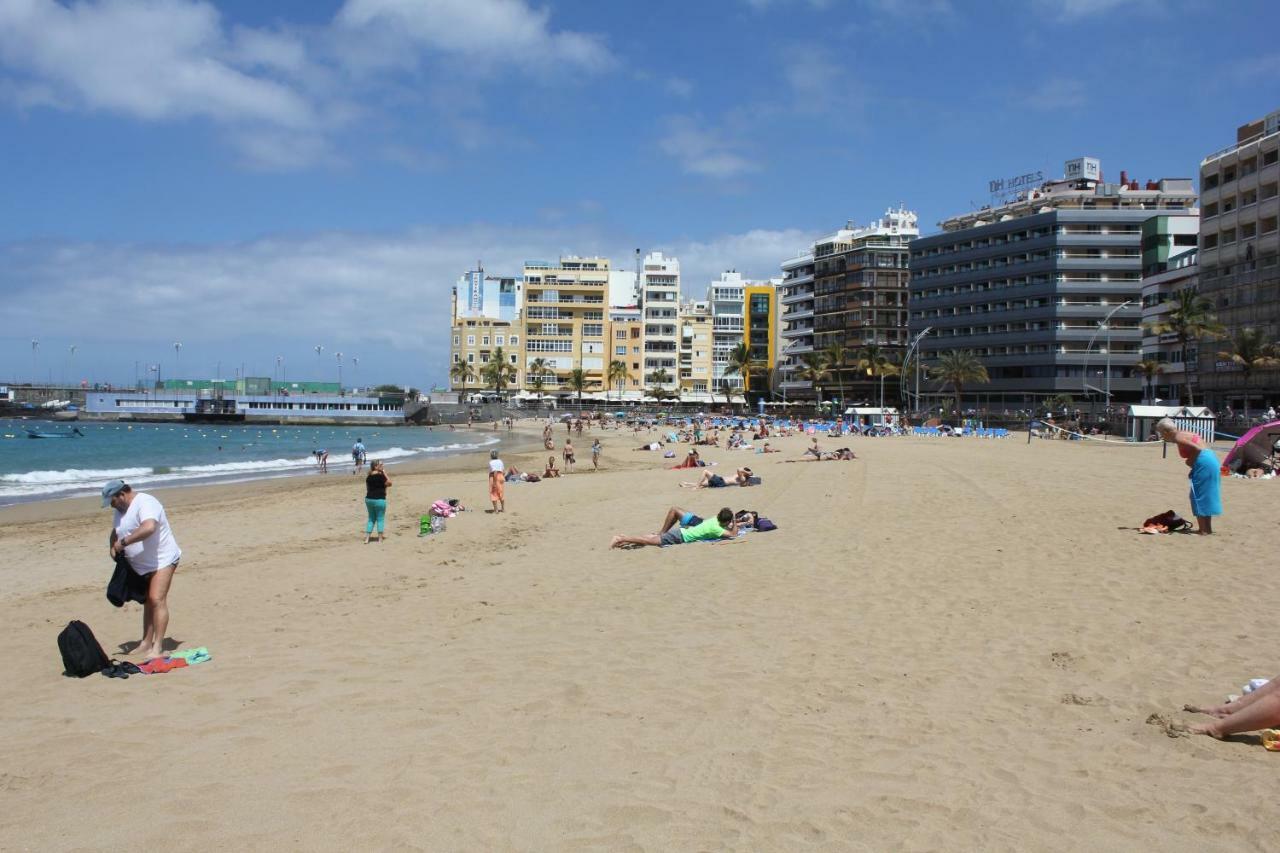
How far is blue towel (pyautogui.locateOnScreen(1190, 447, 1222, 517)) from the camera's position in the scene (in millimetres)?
11203

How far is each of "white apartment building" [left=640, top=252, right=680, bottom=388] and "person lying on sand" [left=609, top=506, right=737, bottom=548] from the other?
99.0m

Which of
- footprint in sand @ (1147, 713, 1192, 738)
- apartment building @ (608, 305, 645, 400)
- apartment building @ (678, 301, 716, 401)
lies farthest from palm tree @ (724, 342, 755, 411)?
footprint in sand @ (1147, 713, 1192, 738)

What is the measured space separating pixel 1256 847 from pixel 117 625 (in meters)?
9.72

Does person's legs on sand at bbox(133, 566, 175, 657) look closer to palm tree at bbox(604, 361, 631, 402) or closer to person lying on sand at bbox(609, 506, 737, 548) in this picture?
person lying on sand at bbox(609, 506, 737, 548)

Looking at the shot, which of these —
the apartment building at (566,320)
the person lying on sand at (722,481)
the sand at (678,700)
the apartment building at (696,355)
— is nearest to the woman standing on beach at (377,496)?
the sand at (678,700)

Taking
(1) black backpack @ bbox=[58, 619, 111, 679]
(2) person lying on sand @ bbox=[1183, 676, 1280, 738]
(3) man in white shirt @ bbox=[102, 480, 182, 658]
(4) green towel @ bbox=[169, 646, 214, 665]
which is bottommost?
(4) green towel @ bbox=[169, 646, 214, 665]

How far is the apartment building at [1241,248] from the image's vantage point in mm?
46969

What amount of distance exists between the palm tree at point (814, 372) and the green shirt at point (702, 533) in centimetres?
8037

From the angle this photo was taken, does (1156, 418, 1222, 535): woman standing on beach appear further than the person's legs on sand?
Yes

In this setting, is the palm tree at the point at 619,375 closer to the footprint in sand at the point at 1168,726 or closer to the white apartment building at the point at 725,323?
the white apartment building at the point at 725,323

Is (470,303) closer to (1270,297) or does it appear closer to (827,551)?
(1270,297)

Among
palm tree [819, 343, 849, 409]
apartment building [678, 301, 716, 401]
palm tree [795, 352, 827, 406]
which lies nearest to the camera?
palm tree [819, 343, 849, 409]

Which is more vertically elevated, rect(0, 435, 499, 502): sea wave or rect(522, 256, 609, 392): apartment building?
rect(522, 256, 609, 392): apartment building

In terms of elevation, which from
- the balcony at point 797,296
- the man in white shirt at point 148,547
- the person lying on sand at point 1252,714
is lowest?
the person lying on sand at point 1252,714
